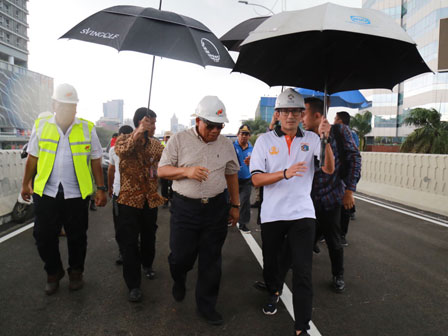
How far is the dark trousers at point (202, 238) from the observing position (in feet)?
10.1

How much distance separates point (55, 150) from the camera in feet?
11.4

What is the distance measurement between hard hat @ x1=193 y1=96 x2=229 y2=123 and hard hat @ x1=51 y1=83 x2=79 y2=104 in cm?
152

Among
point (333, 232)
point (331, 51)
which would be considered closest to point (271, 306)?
point (333, 232)

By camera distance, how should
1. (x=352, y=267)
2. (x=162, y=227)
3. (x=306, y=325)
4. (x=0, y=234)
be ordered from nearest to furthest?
(x=306, y=325) → (x=352, y=267) → (x=0, y=234) → (x=162, y=227)

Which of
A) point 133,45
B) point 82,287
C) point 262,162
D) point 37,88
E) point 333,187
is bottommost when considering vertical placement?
point 82,287

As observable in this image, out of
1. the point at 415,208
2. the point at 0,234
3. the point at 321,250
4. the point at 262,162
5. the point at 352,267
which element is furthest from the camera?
the point at 415,208

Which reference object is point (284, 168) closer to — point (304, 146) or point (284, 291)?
A: point (304, 146)

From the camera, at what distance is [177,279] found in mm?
3324

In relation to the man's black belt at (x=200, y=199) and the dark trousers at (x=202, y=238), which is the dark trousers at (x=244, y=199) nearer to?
the dark trousers at (x=202, y=238)

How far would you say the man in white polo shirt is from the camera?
2.94 m

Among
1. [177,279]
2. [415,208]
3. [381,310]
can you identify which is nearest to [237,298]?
[177,279]

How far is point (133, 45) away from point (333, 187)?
2.65 m

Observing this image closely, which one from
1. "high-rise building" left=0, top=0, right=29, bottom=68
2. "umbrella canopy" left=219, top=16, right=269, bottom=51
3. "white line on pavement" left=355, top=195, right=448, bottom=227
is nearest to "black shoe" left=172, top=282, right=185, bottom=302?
"umbrella canopy" left=219, top=16, right=269, bottom=51

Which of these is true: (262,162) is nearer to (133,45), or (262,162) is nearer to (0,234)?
(133,45)
